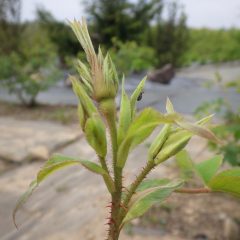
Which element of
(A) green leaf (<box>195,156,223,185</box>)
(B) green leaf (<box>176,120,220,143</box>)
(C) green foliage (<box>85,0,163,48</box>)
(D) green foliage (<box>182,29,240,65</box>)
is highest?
(B) green leaf (<box>176,120,220,143</box>)

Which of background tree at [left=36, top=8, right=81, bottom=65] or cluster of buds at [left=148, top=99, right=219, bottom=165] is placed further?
background tree at [left=36, top=8, right=81, bottom=65]

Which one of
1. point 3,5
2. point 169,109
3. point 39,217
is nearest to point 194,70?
point 3,5

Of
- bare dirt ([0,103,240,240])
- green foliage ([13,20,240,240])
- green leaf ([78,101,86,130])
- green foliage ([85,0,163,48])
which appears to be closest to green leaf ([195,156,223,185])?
green foliage ([13,20,240,240])

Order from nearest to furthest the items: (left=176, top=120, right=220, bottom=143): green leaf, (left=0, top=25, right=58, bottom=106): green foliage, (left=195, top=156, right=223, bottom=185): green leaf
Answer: (left=176, top=120, right=220, bottom=143): green leaf < (left=195, top=156, right=223, bottom=185): green leaf < (left=0, top=25, right=58, bottom=106): green foliage

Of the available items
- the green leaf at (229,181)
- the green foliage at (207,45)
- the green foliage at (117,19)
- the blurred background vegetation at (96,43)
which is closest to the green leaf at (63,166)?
the green leaf at (229,181)

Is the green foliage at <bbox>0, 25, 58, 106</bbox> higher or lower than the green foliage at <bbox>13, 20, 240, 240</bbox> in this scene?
lower

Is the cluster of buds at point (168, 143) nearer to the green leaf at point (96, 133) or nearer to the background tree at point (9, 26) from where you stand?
the green leaf at point (96, 133)

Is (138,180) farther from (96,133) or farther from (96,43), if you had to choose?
(96,43)

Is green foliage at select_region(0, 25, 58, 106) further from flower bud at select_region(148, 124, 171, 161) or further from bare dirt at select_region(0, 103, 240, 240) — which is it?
flower bud at select_region(148, 124, 171, 161)

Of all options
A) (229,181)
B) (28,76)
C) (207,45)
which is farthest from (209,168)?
(207,45)
